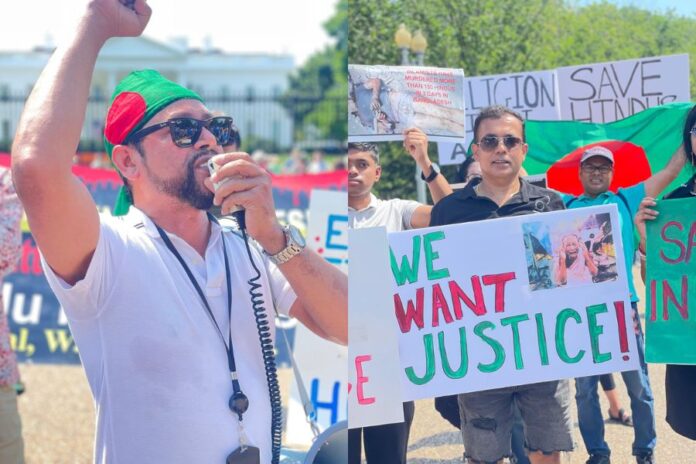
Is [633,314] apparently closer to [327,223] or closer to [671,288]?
[671,288]

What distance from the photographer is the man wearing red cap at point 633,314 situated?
8.03 ft

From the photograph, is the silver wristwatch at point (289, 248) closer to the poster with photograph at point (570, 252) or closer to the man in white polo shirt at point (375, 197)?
the man in white polo shirt at point (375, 197)

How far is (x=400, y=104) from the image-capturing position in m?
2.42

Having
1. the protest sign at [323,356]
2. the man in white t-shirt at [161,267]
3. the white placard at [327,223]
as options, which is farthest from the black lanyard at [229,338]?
the white placard at [327,223]

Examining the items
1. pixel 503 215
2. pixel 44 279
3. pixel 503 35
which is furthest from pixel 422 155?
pixel 44 279

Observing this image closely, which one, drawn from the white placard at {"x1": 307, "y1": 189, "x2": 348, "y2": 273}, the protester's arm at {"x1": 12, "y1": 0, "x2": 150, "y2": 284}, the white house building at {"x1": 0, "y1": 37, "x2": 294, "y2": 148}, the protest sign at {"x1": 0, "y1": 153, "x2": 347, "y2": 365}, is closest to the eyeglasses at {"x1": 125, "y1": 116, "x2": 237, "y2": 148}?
the protester's arm at {"x1": 12, "y1": 0, "x2": 150, "y2": 284}

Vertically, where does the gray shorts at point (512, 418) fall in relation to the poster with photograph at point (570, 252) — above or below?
below

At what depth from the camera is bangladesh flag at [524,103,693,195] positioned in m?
2.44

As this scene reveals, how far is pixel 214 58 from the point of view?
6250 centimetres

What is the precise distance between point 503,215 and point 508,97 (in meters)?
0.32

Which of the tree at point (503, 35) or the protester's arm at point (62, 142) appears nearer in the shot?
the protester's arm at point (62, 142)

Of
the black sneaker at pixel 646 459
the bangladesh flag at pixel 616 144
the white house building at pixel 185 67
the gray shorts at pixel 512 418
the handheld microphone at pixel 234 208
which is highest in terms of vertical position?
the white house building at pixel 185 67

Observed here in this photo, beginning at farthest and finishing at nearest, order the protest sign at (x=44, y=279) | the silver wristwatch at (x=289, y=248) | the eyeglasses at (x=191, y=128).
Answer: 1. the protest sign at (x=44, y=279)
2. the eyeglasses at (x=191, y=128)
3. the silver wristwatch at (x=289, y=248)

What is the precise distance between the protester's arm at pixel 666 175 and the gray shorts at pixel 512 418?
56cm
